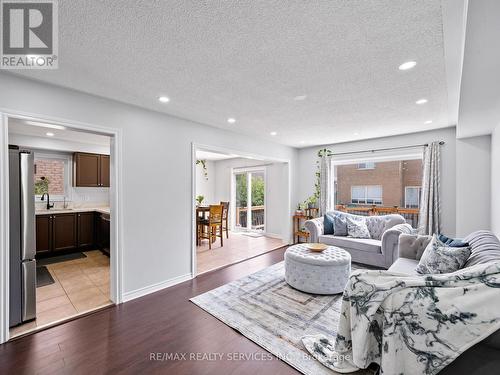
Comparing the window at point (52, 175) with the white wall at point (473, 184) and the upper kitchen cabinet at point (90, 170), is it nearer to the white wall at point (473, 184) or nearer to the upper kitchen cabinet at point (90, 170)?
the upper kitchen cabinet at point (90, 170)

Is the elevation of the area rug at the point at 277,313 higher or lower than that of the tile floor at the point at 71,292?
lower

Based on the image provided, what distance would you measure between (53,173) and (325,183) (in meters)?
6.11

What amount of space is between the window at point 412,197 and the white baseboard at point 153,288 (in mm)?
4634

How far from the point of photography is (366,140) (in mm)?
4961

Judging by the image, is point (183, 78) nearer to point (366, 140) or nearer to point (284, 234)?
point (366, 140)

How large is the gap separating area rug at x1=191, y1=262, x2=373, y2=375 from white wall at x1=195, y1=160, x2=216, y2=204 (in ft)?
16.1

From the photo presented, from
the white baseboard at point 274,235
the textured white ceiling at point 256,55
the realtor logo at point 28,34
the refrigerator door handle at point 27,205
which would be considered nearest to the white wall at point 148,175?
the textured white ceiling at point 256,55

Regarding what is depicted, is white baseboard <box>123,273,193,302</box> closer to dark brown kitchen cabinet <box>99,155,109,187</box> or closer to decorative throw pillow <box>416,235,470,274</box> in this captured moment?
decorative throw pillow <box>416,235,470,274</box>

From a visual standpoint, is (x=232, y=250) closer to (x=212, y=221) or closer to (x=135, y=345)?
(x=212, y=221)

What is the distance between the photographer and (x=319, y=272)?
293 centimetres

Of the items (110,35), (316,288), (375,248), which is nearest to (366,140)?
(375,248)

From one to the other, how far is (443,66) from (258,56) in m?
1.60

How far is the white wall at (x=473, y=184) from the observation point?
11.9 feet

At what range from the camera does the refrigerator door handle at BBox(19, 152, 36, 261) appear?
2.28 meters
